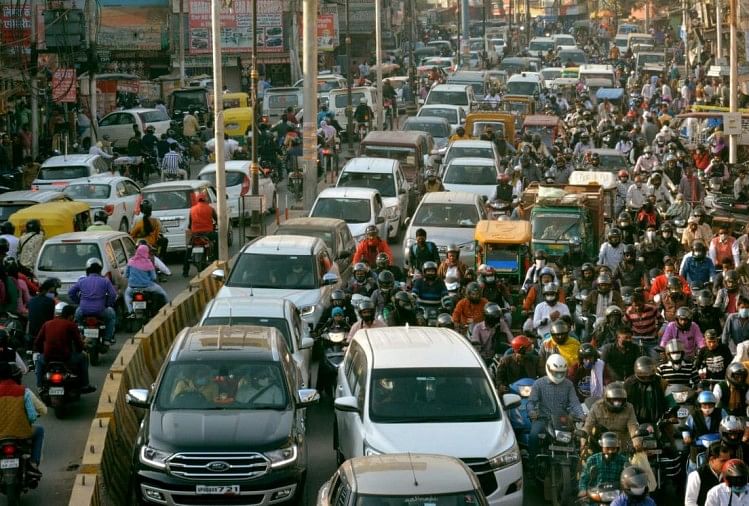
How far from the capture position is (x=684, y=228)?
86.2 feet

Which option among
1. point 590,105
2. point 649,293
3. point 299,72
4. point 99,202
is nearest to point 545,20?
point 299,72

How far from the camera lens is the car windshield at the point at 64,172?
32844mm

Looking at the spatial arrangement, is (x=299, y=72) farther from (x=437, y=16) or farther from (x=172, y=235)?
(x=437, y=16)

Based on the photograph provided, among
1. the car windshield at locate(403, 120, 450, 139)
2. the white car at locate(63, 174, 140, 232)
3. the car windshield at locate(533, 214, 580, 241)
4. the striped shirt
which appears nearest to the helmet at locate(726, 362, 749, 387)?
the car windshield at locate(533, 214, 580, 241)

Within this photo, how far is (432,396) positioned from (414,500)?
3.43 m

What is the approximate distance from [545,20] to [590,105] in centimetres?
7640

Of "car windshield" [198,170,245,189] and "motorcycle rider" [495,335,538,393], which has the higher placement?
"car windshield" [198,170,245,189]

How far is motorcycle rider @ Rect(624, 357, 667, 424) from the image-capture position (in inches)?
585

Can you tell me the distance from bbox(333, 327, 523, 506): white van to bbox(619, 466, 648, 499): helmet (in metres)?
2.20

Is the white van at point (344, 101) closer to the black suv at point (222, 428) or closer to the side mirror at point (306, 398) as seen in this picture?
the black suv at point (222, 428)

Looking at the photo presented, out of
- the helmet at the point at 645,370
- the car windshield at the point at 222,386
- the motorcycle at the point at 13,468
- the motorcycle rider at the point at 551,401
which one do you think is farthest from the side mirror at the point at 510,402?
the motorcycle at the point at 13,468

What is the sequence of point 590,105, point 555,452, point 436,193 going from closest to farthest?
point 555,452
point 436,193
point 590,105

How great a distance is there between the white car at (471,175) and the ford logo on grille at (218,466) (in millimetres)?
20689

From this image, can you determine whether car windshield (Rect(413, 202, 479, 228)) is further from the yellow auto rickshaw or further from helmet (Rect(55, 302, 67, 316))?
helmet (Rect(55, 302, 67, 316))
